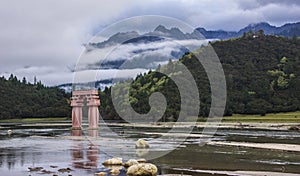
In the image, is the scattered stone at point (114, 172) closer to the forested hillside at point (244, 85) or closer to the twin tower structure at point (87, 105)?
the twin tower structure at point (87, 105)

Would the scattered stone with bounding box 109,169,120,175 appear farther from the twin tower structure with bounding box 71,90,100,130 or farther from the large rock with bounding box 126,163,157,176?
the twin tower structure with bounding box 71,90,100,130

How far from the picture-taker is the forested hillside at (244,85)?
499 ft

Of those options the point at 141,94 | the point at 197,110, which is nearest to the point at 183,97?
the point at 197,110

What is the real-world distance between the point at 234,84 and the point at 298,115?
139 ft

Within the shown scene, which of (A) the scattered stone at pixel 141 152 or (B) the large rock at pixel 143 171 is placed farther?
(A) the scattered stone at pixel 141 152

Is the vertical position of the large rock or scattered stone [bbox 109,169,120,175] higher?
the large rock

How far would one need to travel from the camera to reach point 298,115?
135 metres

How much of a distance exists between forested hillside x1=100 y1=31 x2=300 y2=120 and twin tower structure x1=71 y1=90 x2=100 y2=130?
142ft

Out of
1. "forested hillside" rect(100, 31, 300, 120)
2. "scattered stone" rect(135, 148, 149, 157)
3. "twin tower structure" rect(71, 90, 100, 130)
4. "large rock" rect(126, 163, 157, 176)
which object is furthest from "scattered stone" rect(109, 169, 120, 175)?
"forested hillside" rect(100, 31, 300, 120)

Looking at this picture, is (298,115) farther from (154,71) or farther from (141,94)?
(154,71)

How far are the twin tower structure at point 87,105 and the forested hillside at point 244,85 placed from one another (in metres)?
43.4

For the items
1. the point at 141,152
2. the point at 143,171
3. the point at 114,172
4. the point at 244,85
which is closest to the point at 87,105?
the point at 141,152

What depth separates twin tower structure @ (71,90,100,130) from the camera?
112 m

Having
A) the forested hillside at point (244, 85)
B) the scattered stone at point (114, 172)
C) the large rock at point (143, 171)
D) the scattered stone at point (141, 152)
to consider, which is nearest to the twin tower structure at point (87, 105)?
the forested hillside at point (244, 85)
